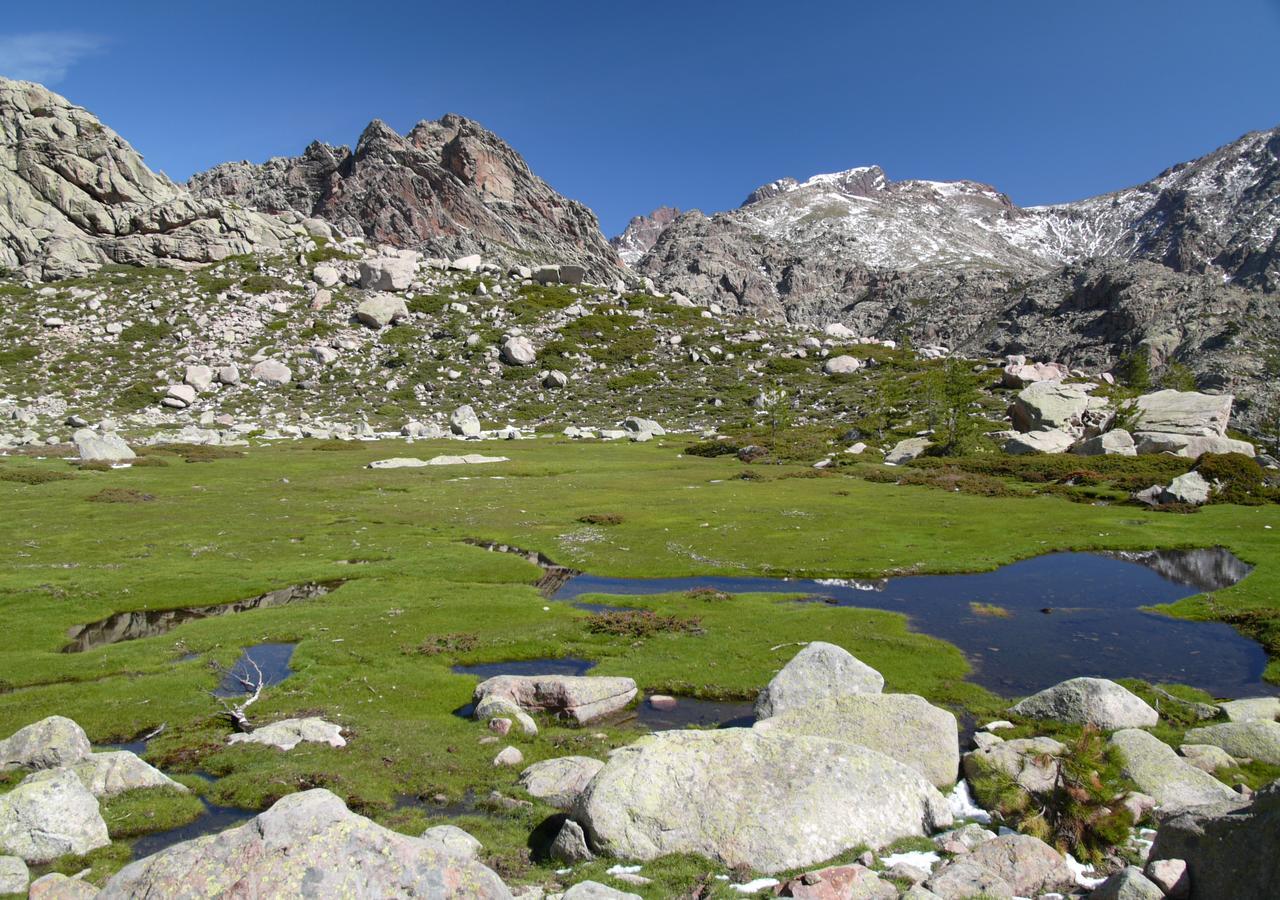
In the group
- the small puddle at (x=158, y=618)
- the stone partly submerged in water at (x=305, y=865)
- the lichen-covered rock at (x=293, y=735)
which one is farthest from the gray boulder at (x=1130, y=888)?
the small puddle at (x=158, y=618)

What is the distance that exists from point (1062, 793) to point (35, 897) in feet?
56.6

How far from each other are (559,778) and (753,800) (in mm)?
4998

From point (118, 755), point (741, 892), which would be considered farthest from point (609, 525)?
point (741, 892)

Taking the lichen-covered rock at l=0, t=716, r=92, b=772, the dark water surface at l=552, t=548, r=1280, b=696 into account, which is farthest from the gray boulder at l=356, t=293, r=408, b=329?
the lichen-covered rock at l=0, t=716, r=92, b=772

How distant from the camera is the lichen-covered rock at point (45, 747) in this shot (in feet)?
50.6

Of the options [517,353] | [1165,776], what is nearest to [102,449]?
[517,353]

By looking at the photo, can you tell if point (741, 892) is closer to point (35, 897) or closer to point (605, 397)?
point (35, 897)

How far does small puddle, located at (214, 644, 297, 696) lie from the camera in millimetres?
22125

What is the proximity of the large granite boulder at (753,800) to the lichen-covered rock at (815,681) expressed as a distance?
4.58 meters

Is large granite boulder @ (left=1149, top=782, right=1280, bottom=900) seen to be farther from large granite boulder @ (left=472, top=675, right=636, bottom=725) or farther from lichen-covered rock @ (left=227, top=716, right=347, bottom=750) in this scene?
lichen-covered rock @ (left=227, top=716, right=347, bottom=750)

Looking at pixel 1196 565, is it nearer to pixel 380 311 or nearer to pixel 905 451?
pixel 905 451

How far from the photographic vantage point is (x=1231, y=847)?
9.04 metres

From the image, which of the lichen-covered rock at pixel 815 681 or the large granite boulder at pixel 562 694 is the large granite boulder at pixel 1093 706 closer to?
the lichen-covered rock at pixel 815 681

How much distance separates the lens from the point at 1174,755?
15531 millimetres
